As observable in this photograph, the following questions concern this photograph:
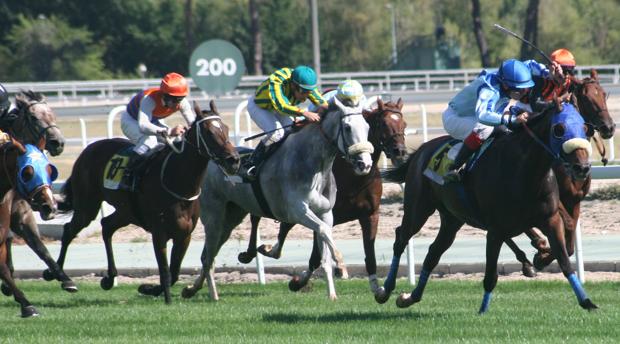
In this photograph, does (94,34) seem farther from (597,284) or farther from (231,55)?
(597,284)

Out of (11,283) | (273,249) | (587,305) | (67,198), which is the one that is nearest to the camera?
(587,305)

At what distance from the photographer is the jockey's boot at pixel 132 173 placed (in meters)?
12.9

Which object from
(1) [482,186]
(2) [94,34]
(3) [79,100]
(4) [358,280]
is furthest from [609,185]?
(2) [94,34]

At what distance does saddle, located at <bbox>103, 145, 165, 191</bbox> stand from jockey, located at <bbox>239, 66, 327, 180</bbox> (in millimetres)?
960

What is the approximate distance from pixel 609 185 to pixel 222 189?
8.25 metres

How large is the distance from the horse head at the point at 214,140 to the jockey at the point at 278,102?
0.55 meters

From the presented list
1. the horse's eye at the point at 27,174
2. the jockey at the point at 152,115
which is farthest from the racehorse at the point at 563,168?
the horse's eye at the point at 27,174

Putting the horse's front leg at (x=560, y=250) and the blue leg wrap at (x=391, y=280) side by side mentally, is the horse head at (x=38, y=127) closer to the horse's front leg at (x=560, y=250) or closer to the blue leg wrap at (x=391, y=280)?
the blue leg wrap at (x=391, y=280)

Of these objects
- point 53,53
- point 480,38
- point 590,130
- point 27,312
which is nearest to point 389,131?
point 590,130

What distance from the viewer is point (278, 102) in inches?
506

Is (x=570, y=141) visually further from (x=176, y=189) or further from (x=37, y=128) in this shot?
(x=37, y=128)

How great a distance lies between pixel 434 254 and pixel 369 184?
200 centimetres

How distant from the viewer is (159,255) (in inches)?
494

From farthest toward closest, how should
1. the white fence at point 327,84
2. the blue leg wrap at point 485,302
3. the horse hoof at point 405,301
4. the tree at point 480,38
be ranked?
1. the tree at point 480,38
2. the white fence at point 327,84
3. the horse hoof at point 405,301
4. the blue leg wrap at point 485,302
